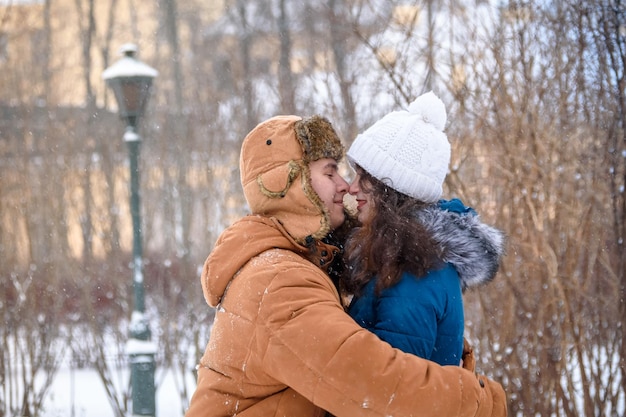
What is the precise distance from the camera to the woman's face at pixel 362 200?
2.42 metres

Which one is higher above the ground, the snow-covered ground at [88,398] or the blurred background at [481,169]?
the blurred background at [481,169]

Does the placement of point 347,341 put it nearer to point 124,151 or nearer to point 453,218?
point 453,218

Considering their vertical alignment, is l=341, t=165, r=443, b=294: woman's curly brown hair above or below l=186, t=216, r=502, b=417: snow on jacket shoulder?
above

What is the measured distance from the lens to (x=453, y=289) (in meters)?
2.29

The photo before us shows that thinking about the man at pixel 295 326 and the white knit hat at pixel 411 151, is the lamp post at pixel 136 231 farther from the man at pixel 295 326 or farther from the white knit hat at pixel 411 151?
the white knit hat at pixel 411 151

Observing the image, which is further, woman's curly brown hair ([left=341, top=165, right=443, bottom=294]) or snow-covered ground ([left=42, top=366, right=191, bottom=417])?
snow-covered ground ([left=42, top=366, right=191, bottom=417])

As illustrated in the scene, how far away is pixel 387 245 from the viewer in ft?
7.51

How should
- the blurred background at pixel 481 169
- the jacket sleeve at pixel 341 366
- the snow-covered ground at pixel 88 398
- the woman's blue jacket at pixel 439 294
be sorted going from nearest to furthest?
the jacket sleeve at pixel 341 366 < the woman's blue jacket at pixel 439 294 < the blurred background at pixel 481 169 < the snow-covered ground at pixel 88 398

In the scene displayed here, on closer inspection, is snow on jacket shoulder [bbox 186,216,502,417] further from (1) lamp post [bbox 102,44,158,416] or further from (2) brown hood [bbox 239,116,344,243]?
(1) lamp post [bbox 102,44,158,416]

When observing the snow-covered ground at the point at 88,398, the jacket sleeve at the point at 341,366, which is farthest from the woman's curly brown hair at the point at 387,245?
the snow-covered ground at the point at 88,398

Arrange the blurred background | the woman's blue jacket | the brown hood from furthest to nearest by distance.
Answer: the blurred background → the brown hood → the woman's blue jacket

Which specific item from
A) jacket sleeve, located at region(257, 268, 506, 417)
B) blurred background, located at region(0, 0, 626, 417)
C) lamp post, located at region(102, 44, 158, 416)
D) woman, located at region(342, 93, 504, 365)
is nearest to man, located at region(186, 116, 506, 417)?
jacket sleeve, located at region(257, 268, 506, 417)

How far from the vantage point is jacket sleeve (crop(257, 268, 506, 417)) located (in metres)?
1.95

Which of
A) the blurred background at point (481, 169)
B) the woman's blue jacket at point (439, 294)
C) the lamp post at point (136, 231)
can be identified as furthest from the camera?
the lamp post at point (136, 231)
